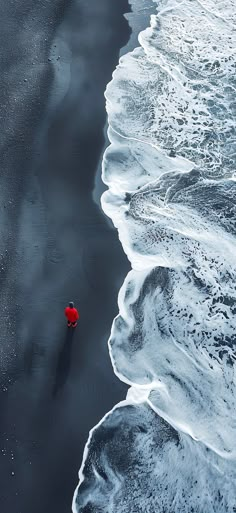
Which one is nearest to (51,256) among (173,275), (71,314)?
(71,314)

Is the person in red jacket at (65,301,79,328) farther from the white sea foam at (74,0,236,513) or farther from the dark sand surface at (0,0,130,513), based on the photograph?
the white sea foam at (74,0,236,513)

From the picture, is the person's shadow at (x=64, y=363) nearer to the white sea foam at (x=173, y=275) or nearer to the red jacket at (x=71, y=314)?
the red jacket at (x=71, y=314)

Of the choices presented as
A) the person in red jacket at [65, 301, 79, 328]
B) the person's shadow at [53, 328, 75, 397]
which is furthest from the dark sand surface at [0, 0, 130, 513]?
the person in red jacket at [65, 301, 79, 328]

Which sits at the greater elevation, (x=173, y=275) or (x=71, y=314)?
(x=71, y=314)

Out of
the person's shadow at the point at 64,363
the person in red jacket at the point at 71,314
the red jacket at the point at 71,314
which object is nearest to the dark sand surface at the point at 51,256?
the person's shadow at the point at 64,363

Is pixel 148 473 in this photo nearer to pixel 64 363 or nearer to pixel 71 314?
pixel 64 363
